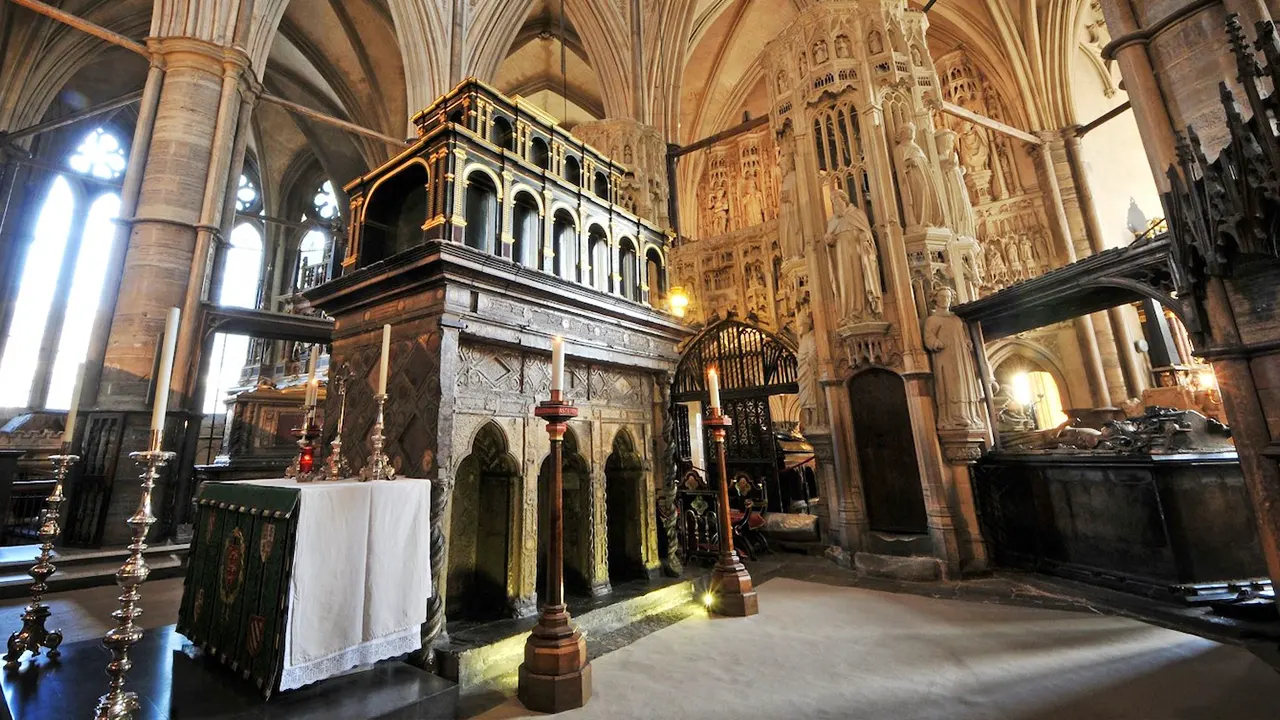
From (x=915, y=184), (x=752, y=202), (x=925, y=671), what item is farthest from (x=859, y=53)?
(x=925, y=671)

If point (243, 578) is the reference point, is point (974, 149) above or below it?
above

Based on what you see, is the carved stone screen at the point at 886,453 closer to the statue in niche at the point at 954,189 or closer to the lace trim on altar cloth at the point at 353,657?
the statue in niche at the point at 954,189

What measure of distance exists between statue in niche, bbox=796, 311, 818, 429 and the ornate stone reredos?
390 cm

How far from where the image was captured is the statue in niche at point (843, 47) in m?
8.70

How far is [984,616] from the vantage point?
4.77 metres

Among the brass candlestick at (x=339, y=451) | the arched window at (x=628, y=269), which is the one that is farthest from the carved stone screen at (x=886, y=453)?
the brass candlestick at (x=339, y=451)

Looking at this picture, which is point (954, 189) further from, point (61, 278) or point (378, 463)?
point (61, 278)

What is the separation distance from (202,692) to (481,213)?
156 inches

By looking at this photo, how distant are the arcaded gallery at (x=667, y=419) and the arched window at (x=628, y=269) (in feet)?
0.21

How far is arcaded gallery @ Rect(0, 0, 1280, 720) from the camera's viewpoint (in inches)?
121

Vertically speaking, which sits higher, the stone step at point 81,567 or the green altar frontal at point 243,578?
the green altar frontal at point 243,578

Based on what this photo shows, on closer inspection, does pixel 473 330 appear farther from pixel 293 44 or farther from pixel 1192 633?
pixel 293 44

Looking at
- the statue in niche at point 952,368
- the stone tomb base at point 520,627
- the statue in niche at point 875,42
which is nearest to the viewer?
the stone tomb base at point 520,627

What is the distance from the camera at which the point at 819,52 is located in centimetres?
890
